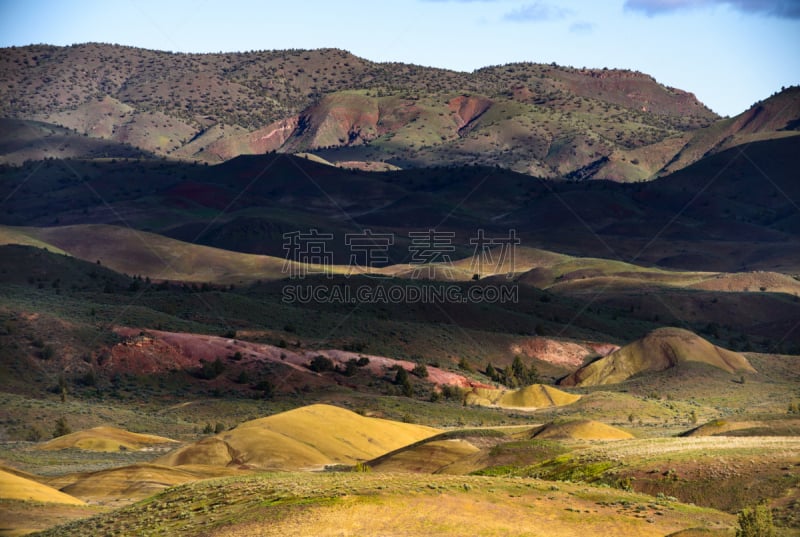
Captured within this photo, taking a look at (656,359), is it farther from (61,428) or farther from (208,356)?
(61,428)

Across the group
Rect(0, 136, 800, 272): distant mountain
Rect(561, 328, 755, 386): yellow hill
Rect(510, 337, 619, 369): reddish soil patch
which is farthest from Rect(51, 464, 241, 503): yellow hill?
Rect(0, 136, 800, 272): distant mountain

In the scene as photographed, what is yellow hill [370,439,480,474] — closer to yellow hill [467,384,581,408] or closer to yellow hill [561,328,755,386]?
yellow hill [467,384,581,408]

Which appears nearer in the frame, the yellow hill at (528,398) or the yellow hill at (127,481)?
the yellow hill at (127,481)

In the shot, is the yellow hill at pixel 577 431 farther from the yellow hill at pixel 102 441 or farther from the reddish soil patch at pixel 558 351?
the reddish soil patch at pixel 558 351

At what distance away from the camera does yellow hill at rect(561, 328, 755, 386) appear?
77188 millimetres

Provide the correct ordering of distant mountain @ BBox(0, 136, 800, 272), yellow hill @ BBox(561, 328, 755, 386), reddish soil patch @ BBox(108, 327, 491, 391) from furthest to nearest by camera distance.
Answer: distant mountain @ BBox(0, 136, 800, 272) < yellow hill @ BBox(561, 328, 755, 386) < reddish soil patch @ BBox(108, 327, 491, 391)

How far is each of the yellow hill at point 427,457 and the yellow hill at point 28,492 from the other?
33.8 feet

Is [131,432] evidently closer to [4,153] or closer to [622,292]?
[622,292]

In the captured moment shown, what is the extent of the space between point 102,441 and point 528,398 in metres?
27.5

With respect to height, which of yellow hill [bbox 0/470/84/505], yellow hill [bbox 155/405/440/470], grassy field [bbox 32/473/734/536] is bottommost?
yellow hill [bbox 155/405/440/470]

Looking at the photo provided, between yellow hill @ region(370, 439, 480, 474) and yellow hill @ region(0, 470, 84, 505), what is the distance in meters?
10.3

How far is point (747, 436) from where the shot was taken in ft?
121

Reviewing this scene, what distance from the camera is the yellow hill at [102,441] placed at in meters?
48.3

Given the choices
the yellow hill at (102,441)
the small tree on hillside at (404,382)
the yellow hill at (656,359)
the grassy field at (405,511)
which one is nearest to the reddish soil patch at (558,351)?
the yellow hill at (656,359)
